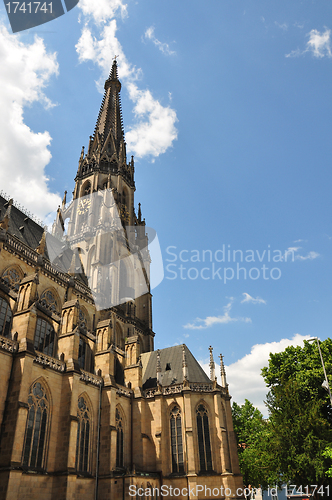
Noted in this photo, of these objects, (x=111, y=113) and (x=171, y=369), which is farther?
(x=111, y=113)

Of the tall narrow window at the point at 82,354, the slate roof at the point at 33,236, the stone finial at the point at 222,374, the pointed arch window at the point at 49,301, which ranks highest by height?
the slate roof at the point at 33,236

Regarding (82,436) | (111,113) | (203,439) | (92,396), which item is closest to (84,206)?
(111,113)

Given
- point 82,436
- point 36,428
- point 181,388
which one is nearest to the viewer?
point 36,428

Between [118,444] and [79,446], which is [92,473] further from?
[118,444]

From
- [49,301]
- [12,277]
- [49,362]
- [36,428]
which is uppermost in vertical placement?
[12,277]

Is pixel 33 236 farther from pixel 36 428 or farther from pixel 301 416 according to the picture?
pixel 301 416

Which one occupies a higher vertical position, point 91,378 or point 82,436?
point 91,378

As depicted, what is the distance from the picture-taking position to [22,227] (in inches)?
1361

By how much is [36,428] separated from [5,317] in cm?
797

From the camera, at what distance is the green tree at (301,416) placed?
23547 mm

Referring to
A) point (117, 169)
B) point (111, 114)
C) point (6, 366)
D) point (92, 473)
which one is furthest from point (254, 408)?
point (111, 114)

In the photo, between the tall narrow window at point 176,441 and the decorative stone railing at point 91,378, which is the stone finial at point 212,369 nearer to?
the tall narrow window at point 176,441

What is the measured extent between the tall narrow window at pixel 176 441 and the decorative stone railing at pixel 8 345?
15.2 m

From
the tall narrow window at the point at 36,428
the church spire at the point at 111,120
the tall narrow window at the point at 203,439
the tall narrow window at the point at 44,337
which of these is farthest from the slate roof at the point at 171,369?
the church spire at the point at 111,120
